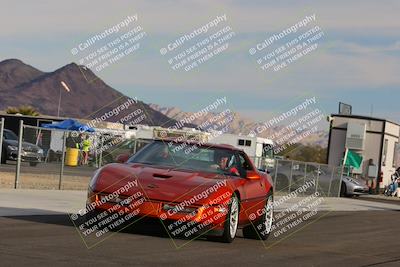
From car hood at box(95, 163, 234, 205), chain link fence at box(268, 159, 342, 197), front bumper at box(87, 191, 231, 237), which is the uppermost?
car hood at box(95, 163, 234, 205)

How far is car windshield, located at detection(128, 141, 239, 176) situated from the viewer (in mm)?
12008

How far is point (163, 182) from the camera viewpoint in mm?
10906

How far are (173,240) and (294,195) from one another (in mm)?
20698

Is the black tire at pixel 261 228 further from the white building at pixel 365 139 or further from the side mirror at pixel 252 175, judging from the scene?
the white building at pixel 365 139

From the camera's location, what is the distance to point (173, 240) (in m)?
10.9

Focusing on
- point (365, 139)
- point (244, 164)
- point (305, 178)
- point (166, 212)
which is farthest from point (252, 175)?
point (365, 139)

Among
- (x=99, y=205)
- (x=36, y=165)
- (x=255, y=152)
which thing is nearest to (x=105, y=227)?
(x=99, y=205)

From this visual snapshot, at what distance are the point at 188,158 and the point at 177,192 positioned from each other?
53.4 inches

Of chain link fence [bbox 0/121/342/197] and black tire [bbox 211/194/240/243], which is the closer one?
black tire [bbox 211/194/240/243]

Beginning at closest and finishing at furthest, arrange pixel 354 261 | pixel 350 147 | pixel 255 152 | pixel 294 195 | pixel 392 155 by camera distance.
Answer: pixel 354 261
pixel 294 195
pixel 255 152
pixel 350 147
pixel 392 155

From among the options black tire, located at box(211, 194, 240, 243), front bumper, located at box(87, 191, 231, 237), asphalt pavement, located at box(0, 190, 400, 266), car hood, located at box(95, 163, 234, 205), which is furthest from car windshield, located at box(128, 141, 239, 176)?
front bumper, located at box(87, 191, 231, 237)

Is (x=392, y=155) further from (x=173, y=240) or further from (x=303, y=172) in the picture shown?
(x=173, y=240)

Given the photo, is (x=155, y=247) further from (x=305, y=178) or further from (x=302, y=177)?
(x=305, y=178)

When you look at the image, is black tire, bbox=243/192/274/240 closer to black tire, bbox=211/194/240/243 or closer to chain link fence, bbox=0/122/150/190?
black tire, bbox=211/194/240/243
